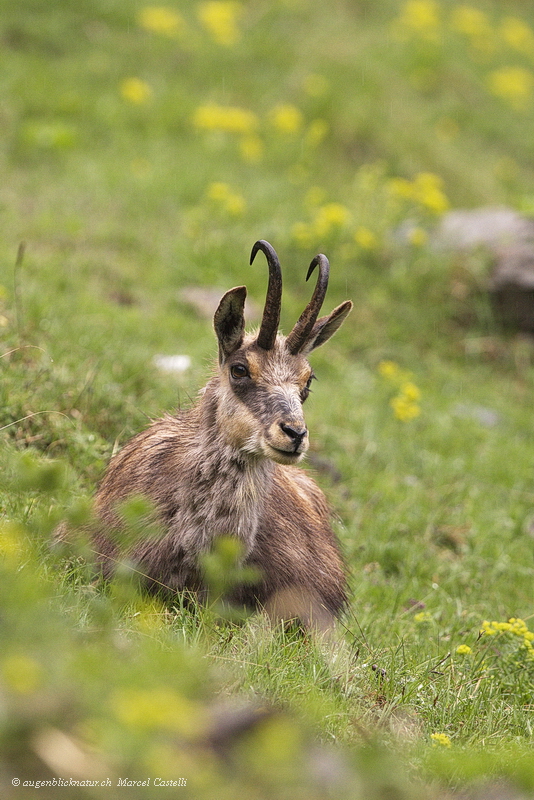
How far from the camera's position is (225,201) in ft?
35.3

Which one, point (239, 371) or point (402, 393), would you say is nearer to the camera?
point (239, 371)

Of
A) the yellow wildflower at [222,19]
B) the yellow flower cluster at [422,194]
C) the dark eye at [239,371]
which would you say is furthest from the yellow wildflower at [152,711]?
the yellow wildflower at [222,19]

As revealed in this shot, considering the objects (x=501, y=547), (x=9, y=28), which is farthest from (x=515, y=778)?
(x=9, y=28)

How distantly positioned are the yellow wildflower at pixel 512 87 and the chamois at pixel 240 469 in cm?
1382

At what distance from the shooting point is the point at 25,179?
10664 mm

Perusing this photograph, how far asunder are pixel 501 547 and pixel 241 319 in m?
3.49

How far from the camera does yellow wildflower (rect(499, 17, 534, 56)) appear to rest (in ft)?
64.5

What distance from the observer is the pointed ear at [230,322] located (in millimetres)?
4543

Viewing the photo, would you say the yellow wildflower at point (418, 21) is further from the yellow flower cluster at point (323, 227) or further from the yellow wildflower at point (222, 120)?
the yellow flower cluster at point (323, 227)

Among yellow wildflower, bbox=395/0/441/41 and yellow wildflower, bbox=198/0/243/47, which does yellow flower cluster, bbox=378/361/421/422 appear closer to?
yellow wildflower, bbox=198/0/243/47

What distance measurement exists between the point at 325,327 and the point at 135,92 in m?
8.41

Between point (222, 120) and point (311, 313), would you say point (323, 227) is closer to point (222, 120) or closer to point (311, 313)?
point (222, 120)

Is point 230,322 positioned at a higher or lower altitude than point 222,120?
lower

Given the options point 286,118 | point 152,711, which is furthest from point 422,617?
point 286,118
